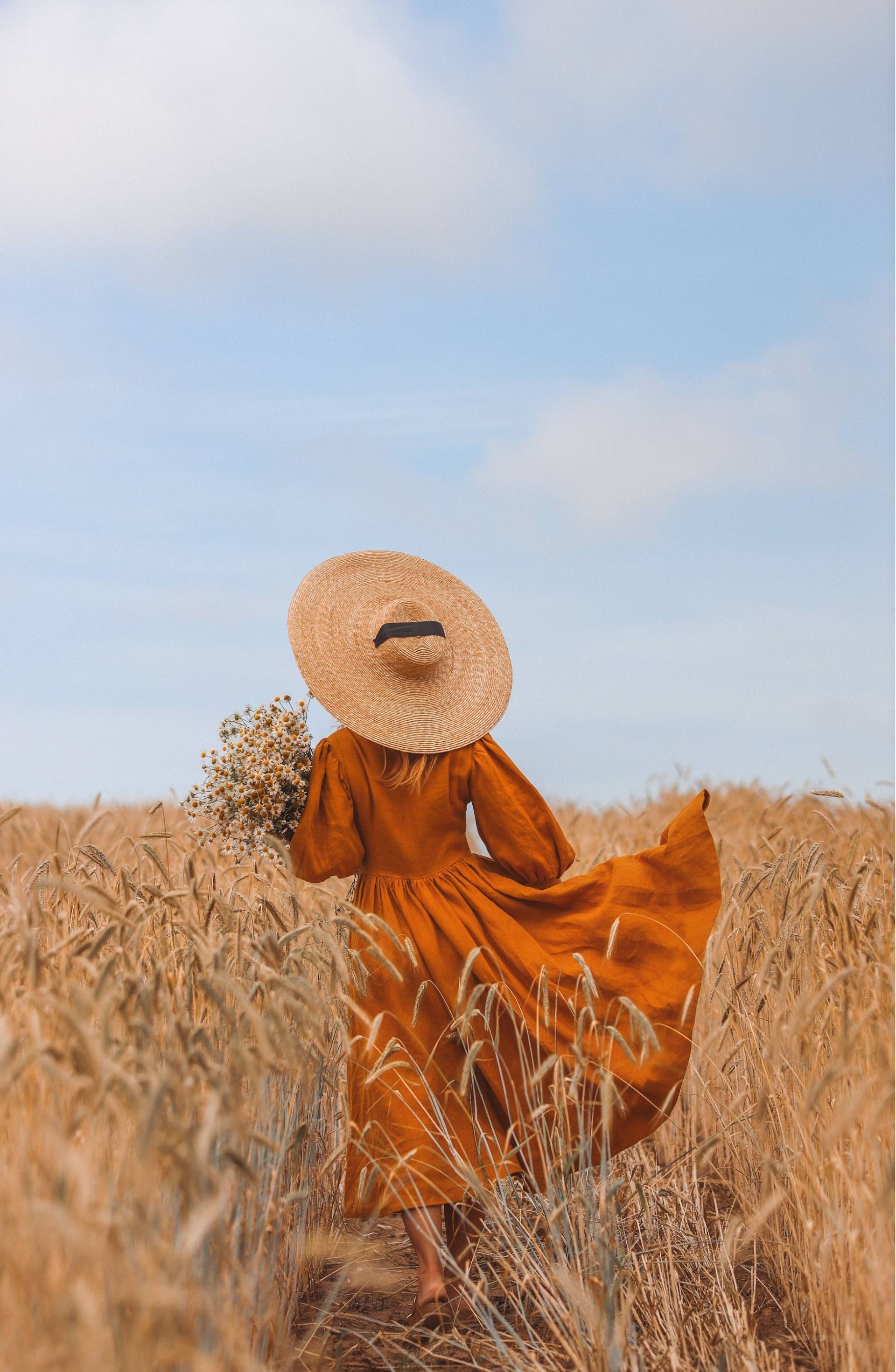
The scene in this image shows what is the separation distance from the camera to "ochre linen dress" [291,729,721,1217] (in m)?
2.69

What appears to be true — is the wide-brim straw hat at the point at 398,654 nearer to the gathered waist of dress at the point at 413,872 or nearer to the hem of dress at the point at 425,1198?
the gathered waist of dress at the point at 413,872

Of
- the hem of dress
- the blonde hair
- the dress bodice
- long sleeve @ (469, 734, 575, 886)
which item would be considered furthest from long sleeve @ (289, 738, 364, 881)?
the hem of dress

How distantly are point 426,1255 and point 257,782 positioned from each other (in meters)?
1.20

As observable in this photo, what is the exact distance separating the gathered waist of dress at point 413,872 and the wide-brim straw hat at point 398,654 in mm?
295

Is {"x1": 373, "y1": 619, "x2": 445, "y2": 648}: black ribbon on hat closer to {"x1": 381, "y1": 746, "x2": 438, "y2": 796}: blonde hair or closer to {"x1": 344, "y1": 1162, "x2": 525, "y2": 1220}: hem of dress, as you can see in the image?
{"x1": 381, "y1": 746, "x2": 438, "y2": 796}: blonde hair

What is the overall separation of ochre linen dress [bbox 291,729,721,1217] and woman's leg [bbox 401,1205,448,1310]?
4 centimetres

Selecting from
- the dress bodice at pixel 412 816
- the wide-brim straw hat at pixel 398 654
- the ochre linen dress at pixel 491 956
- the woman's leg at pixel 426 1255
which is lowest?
the woman's leg at pixel 426 1255

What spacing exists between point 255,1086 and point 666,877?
123 cm

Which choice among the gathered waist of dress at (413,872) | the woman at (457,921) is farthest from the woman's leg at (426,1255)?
the gathered waist of dress at (413,872)

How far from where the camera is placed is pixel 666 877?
298 cm

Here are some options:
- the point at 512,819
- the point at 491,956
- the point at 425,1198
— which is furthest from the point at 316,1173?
the point at 512,819

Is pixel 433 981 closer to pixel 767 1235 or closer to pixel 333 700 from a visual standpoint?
pixel 333 700

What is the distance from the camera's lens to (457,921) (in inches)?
111

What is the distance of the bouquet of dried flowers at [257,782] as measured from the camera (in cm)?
286
